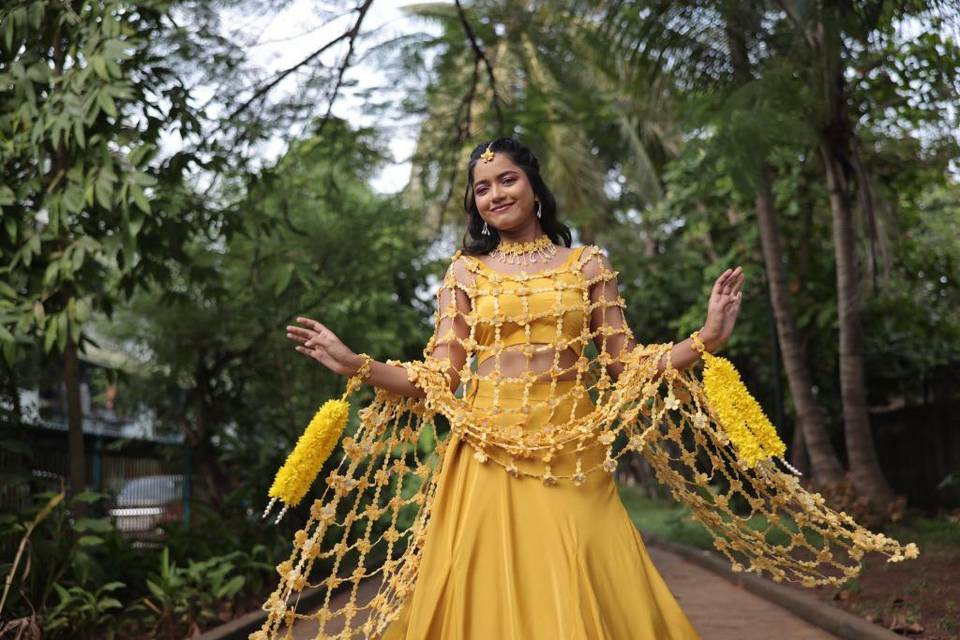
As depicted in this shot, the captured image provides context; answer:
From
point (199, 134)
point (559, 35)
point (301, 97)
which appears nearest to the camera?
point (199, 134)

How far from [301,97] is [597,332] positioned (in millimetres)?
5644

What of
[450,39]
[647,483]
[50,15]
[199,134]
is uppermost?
[450,39]

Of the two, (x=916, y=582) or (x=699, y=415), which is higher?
(x=699, y=415)

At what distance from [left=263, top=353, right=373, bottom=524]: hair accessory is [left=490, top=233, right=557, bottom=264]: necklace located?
67 centimetres

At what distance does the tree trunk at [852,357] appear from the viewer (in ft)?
35.5

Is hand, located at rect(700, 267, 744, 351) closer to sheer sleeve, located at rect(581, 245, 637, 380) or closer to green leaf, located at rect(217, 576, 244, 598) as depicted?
sheer sleeve, located at rect(581, 245, 637, 380)

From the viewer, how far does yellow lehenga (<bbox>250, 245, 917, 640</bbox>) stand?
148 inches

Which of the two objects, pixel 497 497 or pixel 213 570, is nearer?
pixel 497 497

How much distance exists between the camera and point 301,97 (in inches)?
361

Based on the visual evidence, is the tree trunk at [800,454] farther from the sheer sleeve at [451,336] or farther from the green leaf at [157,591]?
the sheer sleeve at [451,336]

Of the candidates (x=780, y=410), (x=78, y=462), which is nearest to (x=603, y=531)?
(x=78, y=462)

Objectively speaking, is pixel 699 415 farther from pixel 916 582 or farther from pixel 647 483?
pixel 647 483

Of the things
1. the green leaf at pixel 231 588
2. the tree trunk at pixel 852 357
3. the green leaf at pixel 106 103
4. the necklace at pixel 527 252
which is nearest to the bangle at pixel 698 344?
the necklace at pixel 527 252

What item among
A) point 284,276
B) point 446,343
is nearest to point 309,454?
point 446,343
